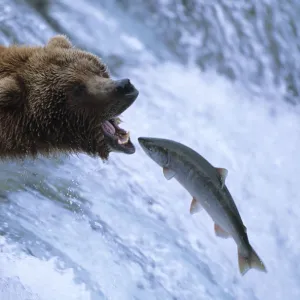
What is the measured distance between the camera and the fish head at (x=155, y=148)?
306 centimetres

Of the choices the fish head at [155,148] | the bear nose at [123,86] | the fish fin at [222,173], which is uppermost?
the fish fin at [222,173]

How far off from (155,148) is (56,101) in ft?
2.09

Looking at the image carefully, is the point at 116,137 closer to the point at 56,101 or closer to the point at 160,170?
the point at 56,101

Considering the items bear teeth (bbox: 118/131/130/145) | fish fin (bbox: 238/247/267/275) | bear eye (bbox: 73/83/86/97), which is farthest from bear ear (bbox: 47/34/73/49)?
fish fin (bbox: 238/247/267/275)

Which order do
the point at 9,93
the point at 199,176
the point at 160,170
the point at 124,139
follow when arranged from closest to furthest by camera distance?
1. the point at 199,176
2. the point at 9,93
3. the point at 124,139
4. the point at 160,170

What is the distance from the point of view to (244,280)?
4996mm

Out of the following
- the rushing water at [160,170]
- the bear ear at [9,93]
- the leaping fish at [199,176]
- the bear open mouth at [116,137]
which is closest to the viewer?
the leaping fish at [199,176]

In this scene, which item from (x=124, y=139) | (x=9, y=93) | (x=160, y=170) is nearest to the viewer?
(x=9, y=93)

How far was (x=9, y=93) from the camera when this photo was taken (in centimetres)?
318

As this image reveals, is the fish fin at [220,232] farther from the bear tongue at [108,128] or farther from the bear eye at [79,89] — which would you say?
the bear eye at [79,89]

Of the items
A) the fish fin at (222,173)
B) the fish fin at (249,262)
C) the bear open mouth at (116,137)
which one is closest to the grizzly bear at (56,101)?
the bear open mouth at (116,137)

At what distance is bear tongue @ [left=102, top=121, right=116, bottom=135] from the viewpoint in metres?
3.54

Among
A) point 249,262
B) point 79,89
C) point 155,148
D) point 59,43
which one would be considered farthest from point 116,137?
point 249,262

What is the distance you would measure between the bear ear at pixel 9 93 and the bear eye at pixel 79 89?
0.95ft
